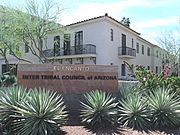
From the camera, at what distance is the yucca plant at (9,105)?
7.87 meters

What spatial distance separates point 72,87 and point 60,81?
493mm

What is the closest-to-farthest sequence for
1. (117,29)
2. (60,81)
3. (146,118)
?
1. (146,118)
2. (60,81)
3. (117,29)

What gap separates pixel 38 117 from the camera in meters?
7.36

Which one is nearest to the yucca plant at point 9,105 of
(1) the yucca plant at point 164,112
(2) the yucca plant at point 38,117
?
(2) the yucca plant at point 38,117

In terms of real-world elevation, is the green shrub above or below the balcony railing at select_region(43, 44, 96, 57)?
below

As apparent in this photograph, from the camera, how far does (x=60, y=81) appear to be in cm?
1033

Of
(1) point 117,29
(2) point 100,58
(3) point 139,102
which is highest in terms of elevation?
(1) point 117,29

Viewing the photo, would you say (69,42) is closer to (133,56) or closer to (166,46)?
(133,56)

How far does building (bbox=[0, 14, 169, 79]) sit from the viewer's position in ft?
108

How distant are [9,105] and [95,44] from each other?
25.7 metres

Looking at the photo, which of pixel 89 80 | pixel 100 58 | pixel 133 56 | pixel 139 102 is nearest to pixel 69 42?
pixel 100 58

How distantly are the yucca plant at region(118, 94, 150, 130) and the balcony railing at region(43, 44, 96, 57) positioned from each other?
80.5 feet

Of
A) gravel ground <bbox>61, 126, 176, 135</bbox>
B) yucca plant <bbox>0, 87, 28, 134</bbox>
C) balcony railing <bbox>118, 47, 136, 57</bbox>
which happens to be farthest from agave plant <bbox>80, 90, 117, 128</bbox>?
balcony railing <bbox>118, 47, 136, 57</bbox>

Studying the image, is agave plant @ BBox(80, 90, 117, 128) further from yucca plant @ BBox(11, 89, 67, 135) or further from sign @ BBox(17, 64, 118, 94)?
sign @ BBox(17, 64, 118, 94)
